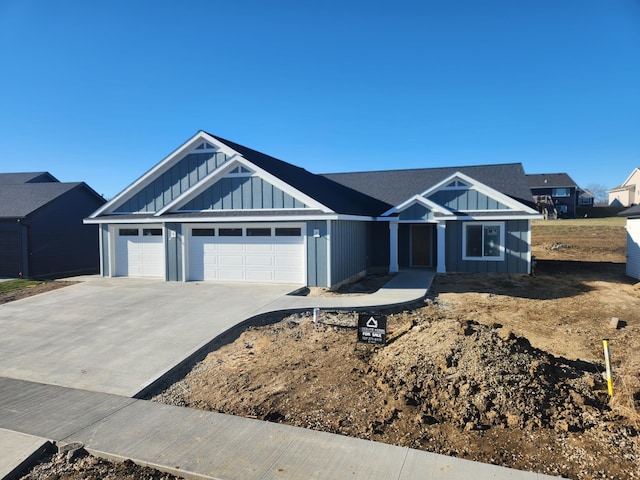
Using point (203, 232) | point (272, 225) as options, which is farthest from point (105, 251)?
point (272, 225)

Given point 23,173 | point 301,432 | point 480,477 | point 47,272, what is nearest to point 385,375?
point 301,432

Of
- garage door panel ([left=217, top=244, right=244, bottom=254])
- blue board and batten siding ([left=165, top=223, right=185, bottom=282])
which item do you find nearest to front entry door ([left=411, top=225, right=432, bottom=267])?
garage door panel ([left=217, top=244, right=244, bottom=254])

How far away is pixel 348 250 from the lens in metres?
15.6

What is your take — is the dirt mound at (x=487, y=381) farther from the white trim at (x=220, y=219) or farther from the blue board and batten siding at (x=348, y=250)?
the blue board and batten siding at (x=348, y=250)

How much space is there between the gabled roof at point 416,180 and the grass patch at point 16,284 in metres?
15.3

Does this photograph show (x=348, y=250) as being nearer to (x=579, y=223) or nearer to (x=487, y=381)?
(x=487, y=381)

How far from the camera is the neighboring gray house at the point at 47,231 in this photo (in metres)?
18.1

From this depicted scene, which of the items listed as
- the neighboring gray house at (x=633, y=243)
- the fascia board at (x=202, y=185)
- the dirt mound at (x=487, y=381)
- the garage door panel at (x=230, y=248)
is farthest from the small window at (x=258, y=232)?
the neighboring gray house at (x=633, y=243)

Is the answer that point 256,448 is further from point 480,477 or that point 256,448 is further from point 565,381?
point 565,381

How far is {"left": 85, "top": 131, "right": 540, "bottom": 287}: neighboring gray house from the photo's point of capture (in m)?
14.1

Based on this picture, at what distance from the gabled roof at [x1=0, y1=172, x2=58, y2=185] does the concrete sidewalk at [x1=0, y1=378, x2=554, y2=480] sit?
24838 mm

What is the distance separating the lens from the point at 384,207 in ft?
67.6

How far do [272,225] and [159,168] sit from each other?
5425mm

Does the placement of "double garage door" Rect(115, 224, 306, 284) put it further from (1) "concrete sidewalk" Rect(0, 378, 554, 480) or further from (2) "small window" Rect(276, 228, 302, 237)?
(1) "concrete sidewalk" Rect(0, 378, 554, 480)
